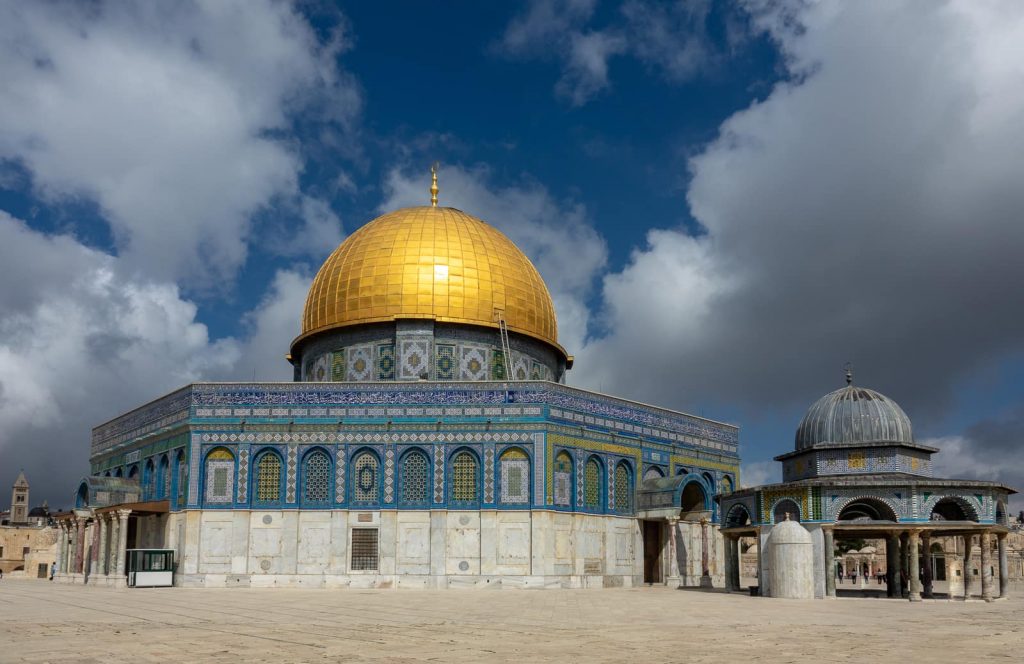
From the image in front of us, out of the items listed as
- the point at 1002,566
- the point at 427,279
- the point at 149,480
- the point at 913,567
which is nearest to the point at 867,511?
the point at 1002,566

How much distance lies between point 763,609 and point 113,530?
75.1 ft

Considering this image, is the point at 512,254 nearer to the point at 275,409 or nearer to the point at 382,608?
the point at 275,409

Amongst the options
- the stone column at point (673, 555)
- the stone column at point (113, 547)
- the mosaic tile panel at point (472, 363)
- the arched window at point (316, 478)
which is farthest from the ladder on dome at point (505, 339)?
the stone column at point (113, 547)

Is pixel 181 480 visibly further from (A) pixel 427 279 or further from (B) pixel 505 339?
(B) pixel 505 339

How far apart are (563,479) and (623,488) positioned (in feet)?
11.0

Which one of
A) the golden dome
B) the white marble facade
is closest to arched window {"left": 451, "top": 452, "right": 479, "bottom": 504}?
the white marble facade

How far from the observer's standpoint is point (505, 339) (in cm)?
3762

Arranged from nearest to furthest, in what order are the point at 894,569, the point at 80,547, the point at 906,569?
the point at 894,569 → the point at 906,569 → the point at 80,547

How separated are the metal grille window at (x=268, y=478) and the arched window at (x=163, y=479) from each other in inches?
145

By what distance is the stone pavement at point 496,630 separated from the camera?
476 inches

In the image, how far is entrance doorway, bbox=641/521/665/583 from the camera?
3641 centimetres

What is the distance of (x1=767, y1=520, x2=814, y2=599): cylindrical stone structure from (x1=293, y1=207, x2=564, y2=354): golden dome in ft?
48.1

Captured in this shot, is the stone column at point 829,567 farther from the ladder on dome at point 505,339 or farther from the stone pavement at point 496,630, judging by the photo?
the ladder on dome at point 505,339

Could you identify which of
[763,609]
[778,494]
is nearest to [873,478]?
[778,494]
